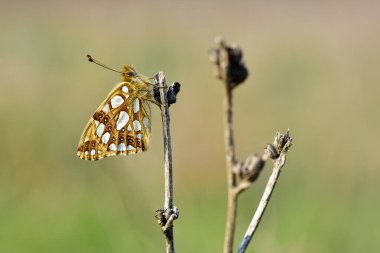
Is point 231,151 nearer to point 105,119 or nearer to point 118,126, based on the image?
point 118,126

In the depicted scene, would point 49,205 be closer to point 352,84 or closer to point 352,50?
point 352,84

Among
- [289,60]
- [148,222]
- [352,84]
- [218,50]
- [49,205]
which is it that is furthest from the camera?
[289,60]

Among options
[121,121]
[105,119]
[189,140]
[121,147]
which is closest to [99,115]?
[105,119]

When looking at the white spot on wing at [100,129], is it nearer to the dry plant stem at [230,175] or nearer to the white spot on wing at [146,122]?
the white spot on wing at [146,122]

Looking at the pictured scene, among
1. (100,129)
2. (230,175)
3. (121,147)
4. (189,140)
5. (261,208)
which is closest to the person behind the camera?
(230,175)

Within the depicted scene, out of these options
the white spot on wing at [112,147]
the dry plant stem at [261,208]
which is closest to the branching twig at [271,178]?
the dry plant stem at [261,208]

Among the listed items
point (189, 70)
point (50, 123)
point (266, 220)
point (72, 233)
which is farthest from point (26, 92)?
point (266, 220)

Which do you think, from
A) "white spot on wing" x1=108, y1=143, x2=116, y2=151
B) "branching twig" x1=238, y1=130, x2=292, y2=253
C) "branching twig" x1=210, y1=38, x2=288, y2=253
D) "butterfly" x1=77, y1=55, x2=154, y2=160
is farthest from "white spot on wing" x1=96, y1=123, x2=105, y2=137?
"branching twig" x1=210, y1=38, x2=288, y2=253
